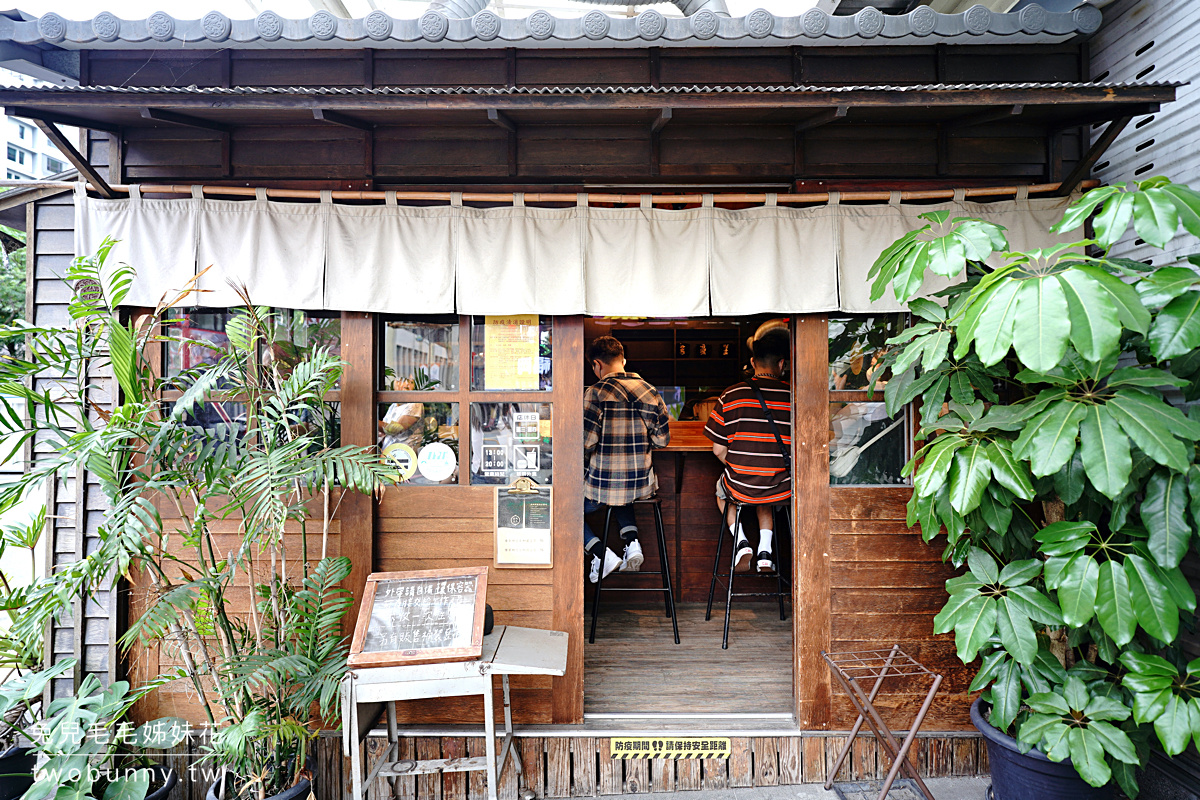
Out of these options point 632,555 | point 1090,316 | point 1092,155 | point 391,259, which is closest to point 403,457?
point 391,259

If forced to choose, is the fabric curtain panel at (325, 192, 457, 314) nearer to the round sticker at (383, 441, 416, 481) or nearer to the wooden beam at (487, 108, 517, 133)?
the wooden beam at (487, 108, 517, 133)

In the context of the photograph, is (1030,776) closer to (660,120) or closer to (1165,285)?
(1165,285)

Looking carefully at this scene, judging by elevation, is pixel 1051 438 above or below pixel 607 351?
below

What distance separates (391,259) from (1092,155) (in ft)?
12.2

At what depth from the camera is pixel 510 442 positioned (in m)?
3.52

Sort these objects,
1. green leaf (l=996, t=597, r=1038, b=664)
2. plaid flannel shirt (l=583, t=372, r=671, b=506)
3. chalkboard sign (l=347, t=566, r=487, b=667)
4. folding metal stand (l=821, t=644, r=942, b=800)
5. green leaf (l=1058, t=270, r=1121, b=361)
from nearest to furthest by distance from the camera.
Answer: green leaf (l=1058, t=270, r=1121, b=361) → green leaf (l=996, t=597, r=1038, b=664) → chalkboard sign (l=347, t=566, r=487, b=667) → folding metal stand (l=821, t=644, r=942, b=800) → plaid flannel shirt (l=583, t=372, r=671, b=506)

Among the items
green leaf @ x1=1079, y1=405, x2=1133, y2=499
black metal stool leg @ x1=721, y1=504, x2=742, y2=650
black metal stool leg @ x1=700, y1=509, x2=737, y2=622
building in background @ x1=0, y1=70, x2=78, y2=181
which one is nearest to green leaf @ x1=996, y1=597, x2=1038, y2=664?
green leaf @ x1=1079, y1=405, x2=1133, y2=499

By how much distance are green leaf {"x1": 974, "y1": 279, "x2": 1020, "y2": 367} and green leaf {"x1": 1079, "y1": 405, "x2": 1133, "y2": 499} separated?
0.44 meters

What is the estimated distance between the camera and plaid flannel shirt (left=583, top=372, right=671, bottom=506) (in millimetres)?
4543

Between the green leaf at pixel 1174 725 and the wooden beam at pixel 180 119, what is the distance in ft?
16.7

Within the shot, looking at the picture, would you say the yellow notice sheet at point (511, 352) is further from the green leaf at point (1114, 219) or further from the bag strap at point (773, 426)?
the green leaf at point (1114, 219)

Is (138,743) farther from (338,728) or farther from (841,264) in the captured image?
(841,264)

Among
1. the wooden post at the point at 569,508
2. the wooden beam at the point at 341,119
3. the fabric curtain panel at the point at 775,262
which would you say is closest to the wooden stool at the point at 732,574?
the wooden post at the point at 569,508

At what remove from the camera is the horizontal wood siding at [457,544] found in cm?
346
